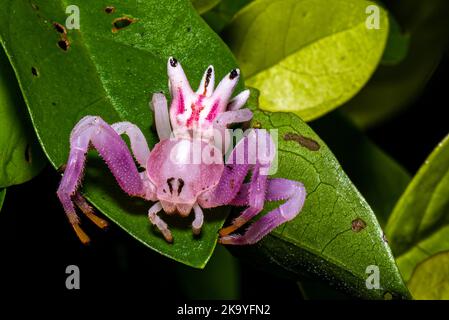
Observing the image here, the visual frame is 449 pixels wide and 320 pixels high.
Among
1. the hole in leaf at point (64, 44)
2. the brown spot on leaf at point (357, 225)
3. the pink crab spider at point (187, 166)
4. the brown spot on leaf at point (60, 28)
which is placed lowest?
the brown spot on leaf at point (357, 225)

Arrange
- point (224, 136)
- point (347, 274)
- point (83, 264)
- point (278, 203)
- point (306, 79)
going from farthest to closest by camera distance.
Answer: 1. point (83, 264)
2. point (306, 79)
3. point (224, 136)
4. point (278, 203)
5. point (347, 274)

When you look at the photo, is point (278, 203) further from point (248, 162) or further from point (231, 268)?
point (231, 268)

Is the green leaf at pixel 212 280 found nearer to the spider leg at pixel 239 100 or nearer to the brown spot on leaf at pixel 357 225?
the spider leg at pixel 239 100

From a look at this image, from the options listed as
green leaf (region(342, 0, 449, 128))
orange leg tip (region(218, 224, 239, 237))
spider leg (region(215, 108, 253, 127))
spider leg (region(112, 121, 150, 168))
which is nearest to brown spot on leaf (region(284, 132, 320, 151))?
spider leg (region(215, 108, 253, 127))

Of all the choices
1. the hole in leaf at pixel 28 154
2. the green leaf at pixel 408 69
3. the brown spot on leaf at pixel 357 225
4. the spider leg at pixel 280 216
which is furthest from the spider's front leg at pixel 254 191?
the green leaf at pixel 408 69

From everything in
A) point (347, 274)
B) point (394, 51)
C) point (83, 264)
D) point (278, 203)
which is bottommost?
point (83, 264)

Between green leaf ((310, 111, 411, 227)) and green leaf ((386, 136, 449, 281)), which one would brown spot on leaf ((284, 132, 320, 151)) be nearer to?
green leaf ((386, 136, 449, 281))
